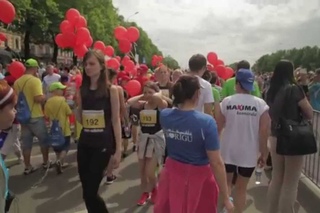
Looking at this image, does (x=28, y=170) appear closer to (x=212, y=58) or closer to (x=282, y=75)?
(x=282, y=75)

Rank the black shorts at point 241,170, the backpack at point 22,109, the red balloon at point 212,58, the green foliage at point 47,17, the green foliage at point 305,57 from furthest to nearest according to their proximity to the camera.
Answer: the green foliage at point 305,57
the green foliage at point 47,17
the red balloon at point 212,58
the backpack at point 22,109
the black shorts at point 241,170

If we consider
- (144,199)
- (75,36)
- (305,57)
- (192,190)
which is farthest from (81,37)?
(305,57)

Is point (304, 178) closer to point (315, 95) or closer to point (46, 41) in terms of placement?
point (315, 95)

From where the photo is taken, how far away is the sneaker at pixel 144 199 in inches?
184

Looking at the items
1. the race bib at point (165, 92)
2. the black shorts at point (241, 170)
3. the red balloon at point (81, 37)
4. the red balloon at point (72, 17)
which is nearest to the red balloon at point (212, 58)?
the red balloon at point (81, 37)

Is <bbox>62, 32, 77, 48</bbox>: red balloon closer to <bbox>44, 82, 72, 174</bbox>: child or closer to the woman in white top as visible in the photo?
<bbox>44, 82, 72, 174</bbox>: child

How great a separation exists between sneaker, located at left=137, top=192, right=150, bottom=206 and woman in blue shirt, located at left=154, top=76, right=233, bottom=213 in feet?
6.60

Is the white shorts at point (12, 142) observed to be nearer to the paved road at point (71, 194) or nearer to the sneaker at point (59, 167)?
the paved road at point (71, 194)

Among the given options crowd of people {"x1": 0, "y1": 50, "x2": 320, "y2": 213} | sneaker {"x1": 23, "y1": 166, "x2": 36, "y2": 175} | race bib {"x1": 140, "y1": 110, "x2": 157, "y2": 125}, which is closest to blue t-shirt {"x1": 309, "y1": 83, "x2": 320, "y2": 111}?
crowd of people {"x1": 0, "y1": 50, "x2": 320, "y2": 213}

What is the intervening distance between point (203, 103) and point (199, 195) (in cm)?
170

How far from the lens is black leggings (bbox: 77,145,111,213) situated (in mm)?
3426

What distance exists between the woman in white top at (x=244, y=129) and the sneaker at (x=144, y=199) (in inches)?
59.1

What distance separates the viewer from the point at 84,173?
3451 mm

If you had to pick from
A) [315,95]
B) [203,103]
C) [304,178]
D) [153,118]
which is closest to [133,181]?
[153,118]
